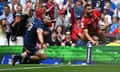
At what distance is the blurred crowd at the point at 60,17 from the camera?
16.1 meters

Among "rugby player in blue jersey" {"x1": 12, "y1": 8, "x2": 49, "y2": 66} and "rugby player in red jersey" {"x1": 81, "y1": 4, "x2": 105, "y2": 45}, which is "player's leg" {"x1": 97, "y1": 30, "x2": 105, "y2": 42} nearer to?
"rugby player in red jersey" {"x1": 81, "y1": 4, "x2": 105, "y2": 45}

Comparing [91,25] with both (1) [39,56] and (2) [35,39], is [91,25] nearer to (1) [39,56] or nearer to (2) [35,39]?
(2) [35,39]

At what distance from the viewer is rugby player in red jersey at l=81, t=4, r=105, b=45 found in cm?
1617

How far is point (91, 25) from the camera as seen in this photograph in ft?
53.4

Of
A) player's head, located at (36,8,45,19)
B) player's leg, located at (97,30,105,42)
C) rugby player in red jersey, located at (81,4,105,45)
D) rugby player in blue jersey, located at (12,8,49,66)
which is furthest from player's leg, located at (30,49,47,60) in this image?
player's leg, located at (97,30,105,42)

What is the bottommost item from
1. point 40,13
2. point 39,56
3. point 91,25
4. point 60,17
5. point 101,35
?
point 39,56

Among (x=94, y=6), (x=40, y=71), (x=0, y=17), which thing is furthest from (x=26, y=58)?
(x=40, y=71)

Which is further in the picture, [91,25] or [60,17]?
[60,17]

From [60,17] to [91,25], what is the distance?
1520 mm

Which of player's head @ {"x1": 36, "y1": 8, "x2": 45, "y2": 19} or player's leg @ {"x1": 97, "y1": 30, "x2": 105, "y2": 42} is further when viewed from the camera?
player's head @ {"x1": 36, "y1": 8, "x2": 45, "y2": 19}

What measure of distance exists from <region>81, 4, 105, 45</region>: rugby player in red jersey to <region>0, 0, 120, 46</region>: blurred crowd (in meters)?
0.17

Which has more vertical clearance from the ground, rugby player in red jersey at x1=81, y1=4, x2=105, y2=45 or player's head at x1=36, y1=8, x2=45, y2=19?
player's head at x1=36, y1=8, x2=45, y2=19

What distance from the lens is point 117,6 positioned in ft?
53.0

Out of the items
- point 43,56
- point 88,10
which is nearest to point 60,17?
point 88,10
